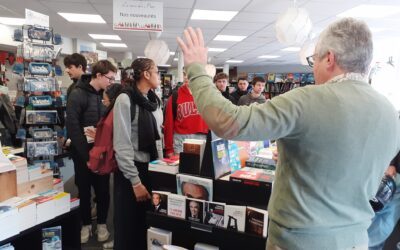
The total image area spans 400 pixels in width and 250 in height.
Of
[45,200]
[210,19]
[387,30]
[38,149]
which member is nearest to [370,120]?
[45,200]

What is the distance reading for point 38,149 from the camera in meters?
2.60

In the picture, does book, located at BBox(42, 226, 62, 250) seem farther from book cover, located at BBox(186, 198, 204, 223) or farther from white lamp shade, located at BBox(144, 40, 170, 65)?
white lamp shade, located at BBox(144, 40, 170, 65)

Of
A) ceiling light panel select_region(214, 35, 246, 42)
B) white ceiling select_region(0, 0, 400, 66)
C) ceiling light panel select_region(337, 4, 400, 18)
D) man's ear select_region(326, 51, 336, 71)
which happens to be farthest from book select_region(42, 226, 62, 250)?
ceiling light panel select_region(214, 35, 246, 42)

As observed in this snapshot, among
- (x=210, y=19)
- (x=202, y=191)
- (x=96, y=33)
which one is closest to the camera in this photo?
(x=202, y=191)

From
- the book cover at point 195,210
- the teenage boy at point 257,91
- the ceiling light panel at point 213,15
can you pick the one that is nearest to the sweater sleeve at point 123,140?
the book cover at point 195,210

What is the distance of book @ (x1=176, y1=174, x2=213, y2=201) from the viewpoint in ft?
4.99

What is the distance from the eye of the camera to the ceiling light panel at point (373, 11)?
4.66 m

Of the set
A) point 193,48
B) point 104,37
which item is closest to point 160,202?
point 193,48

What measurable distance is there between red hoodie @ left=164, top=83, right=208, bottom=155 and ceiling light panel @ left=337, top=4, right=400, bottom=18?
3.51m

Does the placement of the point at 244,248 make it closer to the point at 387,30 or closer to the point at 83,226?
the point at 83,226

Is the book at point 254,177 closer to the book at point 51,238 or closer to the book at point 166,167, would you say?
the book at point 166,167

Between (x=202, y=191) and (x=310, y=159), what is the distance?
2.61 feet

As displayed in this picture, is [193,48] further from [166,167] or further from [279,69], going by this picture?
[279,69]

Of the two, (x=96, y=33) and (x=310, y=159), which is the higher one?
(x=96, y=33)
